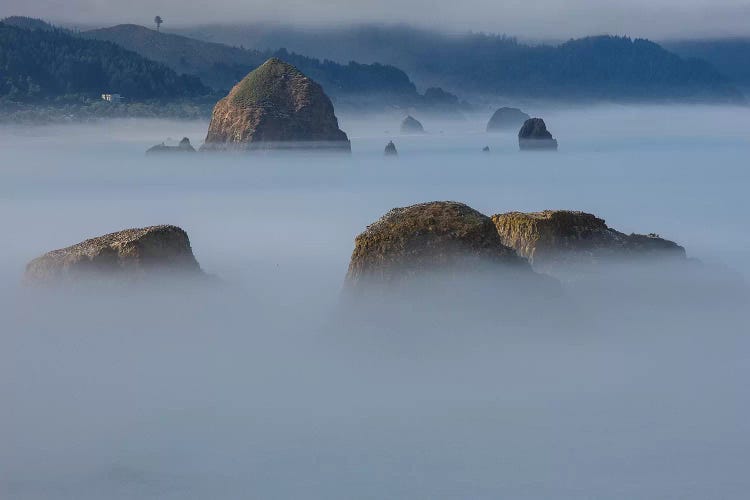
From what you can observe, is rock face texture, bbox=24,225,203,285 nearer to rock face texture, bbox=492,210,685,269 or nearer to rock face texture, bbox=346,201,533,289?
rock face texture, bbox=346,201,533,289

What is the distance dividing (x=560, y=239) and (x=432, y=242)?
8383 mm

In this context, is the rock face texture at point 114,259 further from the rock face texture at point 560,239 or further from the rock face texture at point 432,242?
the rock face texture at point 560,239

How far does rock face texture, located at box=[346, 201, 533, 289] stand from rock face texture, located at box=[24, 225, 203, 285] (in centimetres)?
809

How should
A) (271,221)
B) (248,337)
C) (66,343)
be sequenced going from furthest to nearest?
1. (271,221)
2. (248,337)
3. (66,343)

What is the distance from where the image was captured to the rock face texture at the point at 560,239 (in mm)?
47844

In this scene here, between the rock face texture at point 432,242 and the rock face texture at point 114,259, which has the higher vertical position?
the rock face texture at point 432,242

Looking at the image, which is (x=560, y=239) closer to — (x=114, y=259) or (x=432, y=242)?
(x=432, y=242)

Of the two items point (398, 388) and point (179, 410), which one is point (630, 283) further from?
point (179, 410)

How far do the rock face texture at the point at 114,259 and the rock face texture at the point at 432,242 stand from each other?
8.09m

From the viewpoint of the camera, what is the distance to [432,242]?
42062mm

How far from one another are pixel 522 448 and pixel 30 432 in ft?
54.3

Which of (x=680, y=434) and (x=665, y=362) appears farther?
(x=665, y=362)

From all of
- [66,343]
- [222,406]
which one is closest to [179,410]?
[222,406]

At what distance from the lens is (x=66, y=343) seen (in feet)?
164
